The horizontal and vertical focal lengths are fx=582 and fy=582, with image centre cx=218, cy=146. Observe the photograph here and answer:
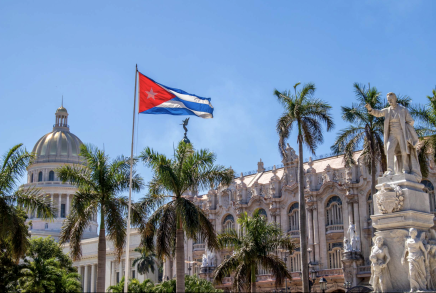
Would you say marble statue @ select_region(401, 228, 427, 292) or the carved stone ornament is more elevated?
the carved stone ornament

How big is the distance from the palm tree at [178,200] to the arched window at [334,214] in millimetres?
28191

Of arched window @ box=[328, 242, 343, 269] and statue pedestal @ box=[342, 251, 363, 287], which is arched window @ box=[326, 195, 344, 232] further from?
statue pedestal @ box=[342, 251, 363, 287]

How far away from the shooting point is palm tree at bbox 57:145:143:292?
30250 millimetres

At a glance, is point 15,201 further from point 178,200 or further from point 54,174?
point 54,174

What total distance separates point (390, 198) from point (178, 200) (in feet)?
48.4

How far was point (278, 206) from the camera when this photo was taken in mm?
63562

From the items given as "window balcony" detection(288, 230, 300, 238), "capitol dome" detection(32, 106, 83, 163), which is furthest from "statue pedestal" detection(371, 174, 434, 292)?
"capitol dome" detection(32, 106, 83, 163)

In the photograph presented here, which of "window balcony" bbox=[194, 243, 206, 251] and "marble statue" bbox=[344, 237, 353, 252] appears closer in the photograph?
"marble statue" bbox=[344, 237, 353, 252]

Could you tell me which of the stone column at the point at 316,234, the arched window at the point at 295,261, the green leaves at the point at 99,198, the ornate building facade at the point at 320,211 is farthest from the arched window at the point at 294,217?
the green leaves at the point at 99,198

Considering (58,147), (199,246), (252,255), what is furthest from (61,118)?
(252,255)

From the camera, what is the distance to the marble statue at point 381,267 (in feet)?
55.8

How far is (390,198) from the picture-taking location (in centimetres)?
1727

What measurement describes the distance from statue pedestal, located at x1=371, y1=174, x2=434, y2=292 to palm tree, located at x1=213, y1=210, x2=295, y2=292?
19.3 metres

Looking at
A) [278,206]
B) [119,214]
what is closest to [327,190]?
[278,206]
